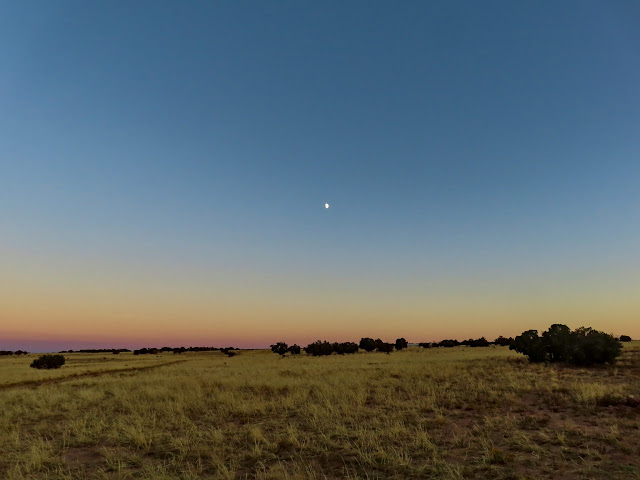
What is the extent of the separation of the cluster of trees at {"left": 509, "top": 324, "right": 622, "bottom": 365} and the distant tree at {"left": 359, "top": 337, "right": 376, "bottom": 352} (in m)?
45.8

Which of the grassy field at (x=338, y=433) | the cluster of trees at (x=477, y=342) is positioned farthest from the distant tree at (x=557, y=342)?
the cluster of trees at (x=477, y=342)

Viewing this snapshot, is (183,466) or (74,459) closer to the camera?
(183,466)

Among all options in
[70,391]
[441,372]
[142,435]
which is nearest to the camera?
[142,435]

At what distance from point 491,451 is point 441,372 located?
1696 cm

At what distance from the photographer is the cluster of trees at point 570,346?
1148 inches

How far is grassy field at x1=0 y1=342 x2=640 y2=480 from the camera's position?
909 centimetres

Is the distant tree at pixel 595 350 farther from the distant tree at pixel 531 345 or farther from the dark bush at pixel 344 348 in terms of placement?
the dark bush at pixel 344 348

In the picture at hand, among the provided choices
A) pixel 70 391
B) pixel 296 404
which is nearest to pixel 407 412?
pixel 296 404

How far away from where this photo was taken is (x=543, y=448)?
31.9 ft

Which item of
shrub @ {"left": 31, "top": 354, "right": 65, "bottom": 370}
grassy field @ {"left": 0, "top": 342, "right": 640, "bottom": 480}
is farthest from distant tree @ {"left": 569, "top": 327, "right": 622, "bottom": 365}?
shrub @ {"left": 31, "top": 354, "right": 65, "bottom": 370}

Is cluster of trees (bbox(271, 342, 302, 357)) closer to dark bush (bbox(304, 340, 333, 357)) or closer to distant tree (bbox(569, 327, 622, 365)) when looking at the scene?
dark bush (bbox(304, 340, 333, 357))

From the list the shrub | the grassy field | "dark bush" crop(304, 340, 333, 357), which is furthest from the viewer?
"dark bush" crop(304, 340, 333, 357)

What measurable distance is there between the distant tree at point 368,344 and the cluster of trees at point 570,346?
45834 millimetres

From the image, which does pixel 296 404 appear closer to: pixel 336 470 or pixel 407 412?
pixel 407 412
